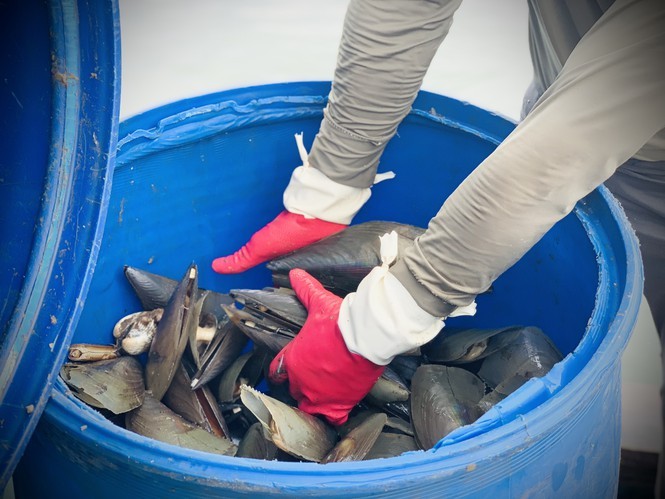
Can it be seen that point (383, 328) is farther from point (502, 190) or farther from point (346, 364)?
point (502, 190)

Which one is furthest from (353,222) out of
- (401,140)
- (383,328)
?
(383,328)

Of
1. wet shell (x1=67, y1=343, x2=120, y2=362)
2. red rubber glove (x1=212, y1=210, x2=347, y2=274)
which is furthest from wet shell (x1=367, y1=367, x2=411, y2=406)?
wet shell (x1=67, y1=343, x2=120, y2=362)

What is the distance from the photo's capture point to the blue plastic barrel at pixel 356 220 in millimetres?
708

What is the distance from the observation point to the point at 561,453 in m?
0.82

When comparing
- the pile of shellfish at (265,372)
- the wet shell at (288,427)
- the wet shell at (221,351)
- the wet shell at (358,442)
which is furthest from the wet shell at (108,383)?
the wet shell at (358,442)

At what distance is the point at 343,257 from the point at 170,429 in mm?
466

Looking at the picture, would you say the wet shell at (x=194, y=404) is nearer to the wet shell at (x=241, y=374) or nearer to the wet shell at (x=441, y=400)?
the wet shell at (x=241, y=374)

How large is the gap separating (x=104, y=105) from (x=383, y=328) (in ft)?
1.52

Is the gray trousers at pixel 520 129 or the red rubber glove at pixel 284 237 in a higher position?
the gray trousers at pixel 520 129

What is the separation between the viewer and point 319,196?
51.0 inches

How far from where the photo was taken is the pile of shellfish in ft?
3.33

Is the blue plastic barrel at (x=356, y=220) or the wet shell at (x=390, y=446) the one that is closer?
the blue plastic barrel at (x=356, y=220)

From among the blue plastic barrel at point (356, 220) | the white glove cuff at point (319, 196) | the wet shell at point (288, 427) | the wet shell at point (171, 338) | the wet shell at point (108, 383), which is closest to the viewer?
the blue plastic barrel at point (356, 220)

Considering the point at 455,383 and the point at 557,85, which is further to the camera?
the point at 455,383
